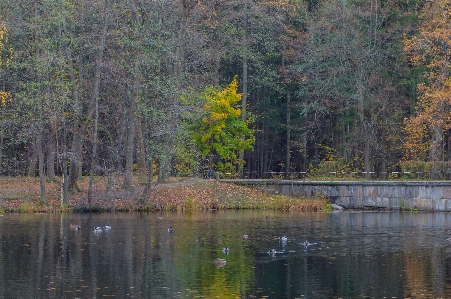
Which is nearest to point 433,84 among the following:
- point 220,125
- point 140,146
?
point 220,125

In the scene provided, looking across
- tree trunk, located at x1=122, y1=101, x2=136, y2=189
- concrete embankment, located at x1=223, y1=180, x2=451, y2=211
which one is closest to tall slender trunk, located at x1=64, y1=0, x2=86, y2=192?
tree trunk, located at x1=122, y1=101, x2=136, y2=189

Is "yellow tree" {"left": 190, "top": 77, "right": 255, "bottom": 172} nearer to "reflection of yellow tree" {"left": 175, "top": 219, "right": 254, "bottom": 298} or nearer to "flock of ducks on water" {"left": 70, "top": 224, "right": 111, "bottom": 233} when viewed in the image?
"flock of ducks on water" {"left": 70, "top": 224, "right": 111, "bottom": 233}

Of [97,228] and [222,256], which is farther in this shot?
[97,228]

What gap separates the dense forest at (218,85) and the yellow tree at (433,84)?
0.13 metres

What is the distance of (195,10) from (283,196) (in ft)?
36.4

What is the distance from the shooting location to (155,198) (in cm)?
4100

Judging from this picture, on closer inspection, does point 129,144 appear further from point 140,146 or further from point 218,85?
point 218,85

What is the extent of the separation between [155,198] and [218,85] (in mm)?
14135

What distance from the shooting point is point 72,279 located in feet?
67.2

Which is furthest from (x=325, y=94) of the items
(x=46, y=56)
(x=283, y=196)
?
(x=46, y=56)

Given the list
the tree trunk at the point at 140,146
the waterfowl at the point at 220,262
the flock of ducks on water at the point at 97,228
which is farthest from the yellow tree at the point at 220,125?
the waterfowl at the point at 220,262

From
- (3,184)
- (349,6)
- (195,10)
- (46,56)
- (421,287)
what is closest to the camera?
(421,287)

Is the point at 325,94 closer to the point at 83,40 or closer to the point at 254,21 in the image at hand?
the point at 254,21

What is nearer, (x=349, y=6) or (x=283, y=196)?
(x=283, y=196)
